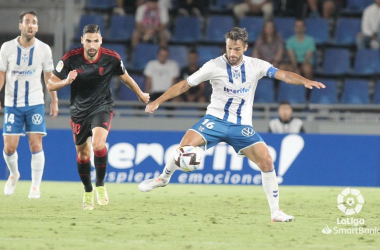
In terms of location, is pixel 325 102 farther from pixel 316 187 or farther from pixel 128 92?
pixel 128 92

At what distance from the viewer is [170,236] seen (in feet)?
22.8

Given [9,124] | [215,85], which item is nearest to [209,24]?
[9,124]

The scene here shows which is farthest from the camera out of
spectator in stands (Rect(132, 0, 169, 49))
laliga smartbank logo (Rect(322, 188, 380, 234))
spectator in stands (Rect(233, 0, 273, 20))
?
spectator in stands (Rect(233, 0, 273, 20))

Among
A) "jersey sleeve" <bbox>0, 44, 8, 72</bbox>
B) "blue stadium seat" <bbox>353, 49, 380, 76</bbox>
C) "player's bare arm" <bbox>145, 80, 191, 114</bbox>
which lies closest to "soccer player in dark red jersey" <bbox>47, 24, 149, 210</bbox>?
"player's bare arm" <bbox>145, 80, 191, 114</bbox>

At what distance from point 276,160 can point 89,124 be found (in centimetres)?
532

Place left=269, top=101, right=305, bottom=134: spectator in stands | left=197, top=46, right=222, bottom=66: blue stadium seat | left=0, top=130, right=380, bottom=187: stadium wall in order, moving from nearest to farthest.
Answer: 1. left=0, top=130, right=380, bottom=187: stadium wall
2. left=269, top=101, right=305, bottom=134: spectator in stands
3. left=197, top=46, right=222, bottom=66: blue stadium seat

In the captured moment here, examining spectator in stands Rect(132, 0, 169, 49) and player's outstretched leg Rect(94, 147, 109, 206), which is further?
spectator in stands Rect(132, 0, 169, 49)

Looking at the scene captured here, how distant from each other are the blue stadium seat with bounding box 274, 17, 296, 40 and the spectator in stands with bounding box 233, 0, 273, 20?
0.27 m

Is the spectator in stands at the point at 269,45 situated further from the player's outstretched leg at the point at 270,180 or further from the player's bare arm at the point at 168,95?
the player's outstretched leg at the point at 270,180

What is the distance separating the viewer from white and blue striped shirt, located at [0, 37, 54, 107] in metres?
10.2

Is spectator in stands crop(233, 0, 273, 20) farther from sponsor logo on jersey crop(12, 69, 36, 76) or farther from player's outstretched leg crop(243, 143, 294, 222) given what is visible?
player's outstretched leg crop(243, 143, 294, 222)

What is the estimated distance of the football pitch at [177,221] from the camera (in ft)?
21.5

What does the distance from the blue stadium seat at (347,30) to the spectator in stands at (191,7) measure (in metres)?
3.09

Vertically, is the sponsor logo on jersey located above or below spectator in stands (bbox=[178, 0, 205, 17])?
below
